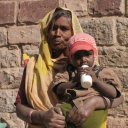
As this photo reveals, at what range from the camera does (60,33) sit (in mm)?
2801

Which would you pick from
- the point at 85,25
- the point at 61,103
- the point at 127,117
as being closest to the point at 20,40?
the point at 85,25

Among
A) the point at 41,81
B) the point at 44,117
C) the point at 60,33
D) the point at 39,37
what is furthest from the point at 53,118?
the point at 39,37

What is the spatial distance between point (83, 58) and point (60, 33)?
0.37m

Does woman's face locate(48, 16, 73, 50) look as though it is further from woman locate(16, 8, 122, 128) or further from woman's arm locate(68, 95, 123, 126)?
woman's arm locate(68, 95, 123, 126)

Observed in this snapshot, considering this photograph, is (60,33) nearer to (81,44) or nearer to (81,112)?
(81,44)

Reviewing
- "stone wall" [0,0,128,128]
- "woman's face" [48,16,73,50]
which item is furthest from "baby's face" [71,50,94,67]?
"stone wall" [0,0,128,128]

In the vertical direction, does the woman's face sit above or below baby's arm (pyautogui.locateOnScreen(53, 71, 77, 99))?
above

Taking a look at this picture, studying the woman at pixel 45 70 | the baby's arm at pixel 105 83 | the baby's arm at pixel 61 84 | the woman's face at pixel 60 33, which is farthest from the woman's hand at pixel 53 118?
the woman's face at pixel 60 33

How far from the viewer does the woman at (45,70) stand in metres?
2.69

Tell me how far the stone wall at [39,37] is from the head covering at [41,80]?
1.00m

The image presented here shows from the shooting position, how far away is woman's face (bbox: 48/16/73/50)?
2797mm

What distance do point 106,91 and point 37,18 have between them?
1.72m

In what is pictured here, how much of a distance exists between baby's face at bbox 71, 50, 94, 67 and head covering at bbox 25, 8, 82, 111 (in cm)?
27

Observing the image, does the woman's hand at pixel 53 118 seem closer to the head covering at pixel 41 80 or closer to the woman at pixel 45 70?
the woman at pixel 45 70
